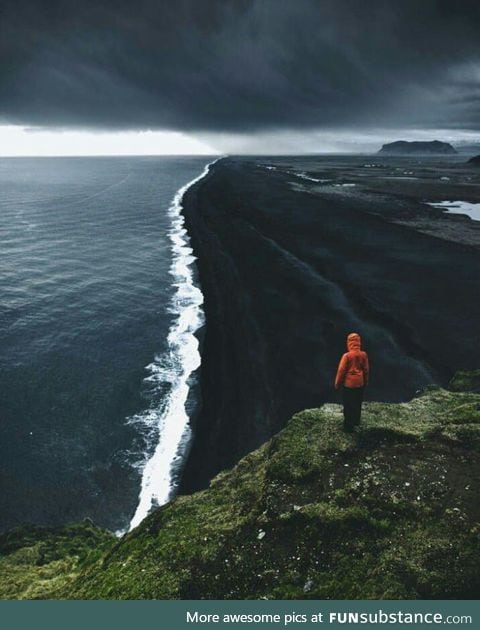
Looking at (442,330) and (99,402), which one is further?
(442,330)

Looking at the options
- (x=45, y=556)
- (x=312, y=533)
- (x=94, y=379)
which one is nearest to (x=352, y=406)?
(x=312, y=533)

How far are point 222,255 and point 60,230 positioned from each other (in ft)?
118

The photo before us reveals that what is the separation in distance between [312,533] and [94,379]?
65.6ft

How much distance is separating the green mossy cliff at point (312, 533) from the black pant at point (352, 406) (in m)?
0.29

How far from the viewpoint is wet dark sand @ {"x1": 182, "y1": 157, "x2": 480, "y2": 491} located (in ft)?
73.6

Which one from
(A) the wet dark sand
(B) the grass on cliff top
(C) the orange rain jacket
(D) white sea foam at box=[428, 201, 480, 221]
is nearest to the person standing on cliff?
(C) the orange rain jacket

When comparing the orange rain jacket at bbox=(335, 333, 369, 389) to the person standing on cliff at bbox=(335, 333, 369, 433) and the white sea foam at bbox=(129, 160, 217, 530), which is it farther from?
the white sea foam at bbox=(129, 160, 217, 530)

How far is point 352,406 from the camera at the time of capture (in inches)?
466

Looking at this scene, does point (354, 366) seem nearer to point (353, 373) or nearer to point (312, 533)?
point (353, 373)

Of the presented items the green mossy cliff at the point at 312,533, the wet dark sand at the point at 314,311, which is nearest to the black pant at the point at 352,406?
the green mossy cliff at the point at 312,533

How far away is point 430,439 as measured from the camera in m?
11.6

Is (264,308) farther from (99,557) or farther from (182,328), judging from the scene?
(99,557)

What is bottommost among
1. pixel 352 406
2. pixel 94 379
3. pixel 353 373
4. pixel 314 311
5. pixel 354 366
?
pixel 94 379
